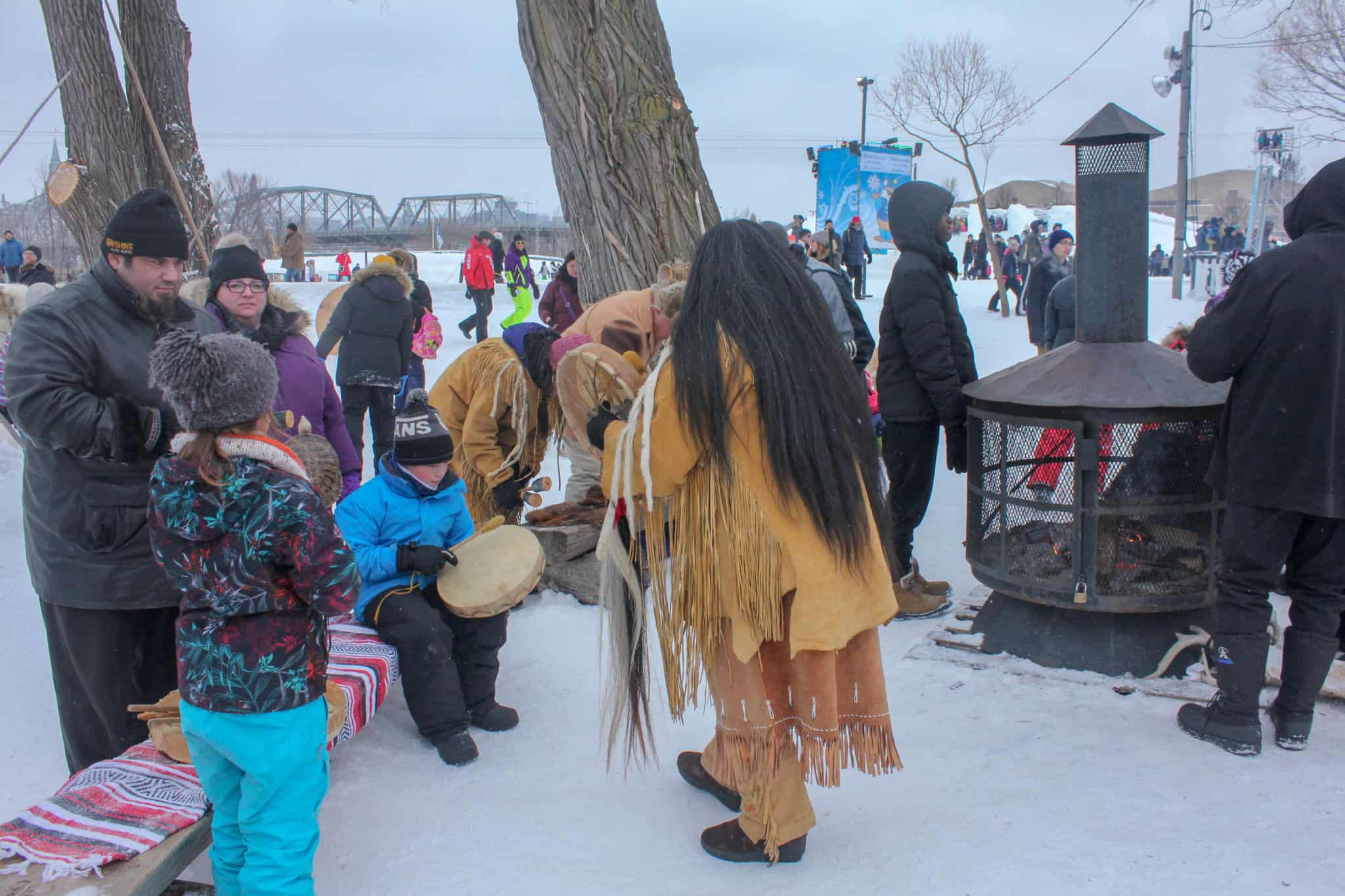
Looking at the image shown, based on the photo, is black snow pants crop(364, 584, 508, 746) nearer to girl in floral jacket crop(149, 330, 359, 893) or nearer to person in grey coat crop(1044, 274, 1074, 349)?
girl in floral jacket crop(149, 330, 359, 893)

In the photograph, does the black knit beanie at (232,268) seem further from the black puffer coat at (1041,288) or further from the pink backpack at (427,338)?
the black puffer coat at (1041,288)

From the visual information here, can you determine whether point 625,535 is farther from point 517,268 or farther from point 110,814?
point 517,268

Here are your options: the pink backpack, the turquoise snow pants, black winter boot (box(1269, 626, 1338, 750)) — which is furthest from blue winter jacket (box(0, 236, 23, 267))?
black winter boot (box(1269, 626, 1338, 750))

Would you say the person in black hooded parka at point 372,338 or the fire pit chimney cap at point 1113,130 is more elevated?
the fire pit chimney cap at point 1113,130

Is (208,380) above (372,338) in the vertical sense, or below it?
above

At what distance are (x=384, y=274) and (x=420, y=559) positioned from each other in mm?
4060

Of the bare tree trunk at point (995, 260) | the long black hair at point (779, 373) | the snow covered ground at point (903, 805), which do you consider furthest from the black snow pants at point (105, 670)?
the bare tree trunk at point (995, 260)

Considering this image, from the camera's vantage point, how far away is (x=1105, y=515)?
3.78 m

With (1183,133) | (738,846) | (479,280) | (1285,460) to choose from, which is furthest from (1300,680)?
(1183,133)

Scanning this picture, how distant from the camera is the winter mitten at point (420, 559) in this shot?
3301 mm

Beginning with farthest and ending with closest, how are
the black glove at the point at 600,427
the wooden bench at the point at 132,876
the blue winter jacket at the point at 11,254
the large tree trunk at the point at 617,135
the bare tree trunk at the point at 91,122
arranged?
1. the blue winter jacket at the point at 11,254
2. the bare tree trunk at the point at 91,122
3. the large tree trunk at the point at 617,135
4. the black glove at the point at 600,427
5. the wooden bench at the point at 132,876

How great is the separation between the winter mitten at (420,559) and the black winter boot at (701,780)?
3.40 ft

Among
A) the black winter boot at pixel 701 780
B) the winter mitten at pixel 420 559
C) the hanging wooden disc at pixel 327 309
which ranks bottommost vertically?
the black winter boot at pixel 701 780

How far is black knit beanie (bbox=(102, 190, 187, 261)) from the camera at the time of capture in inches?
111
